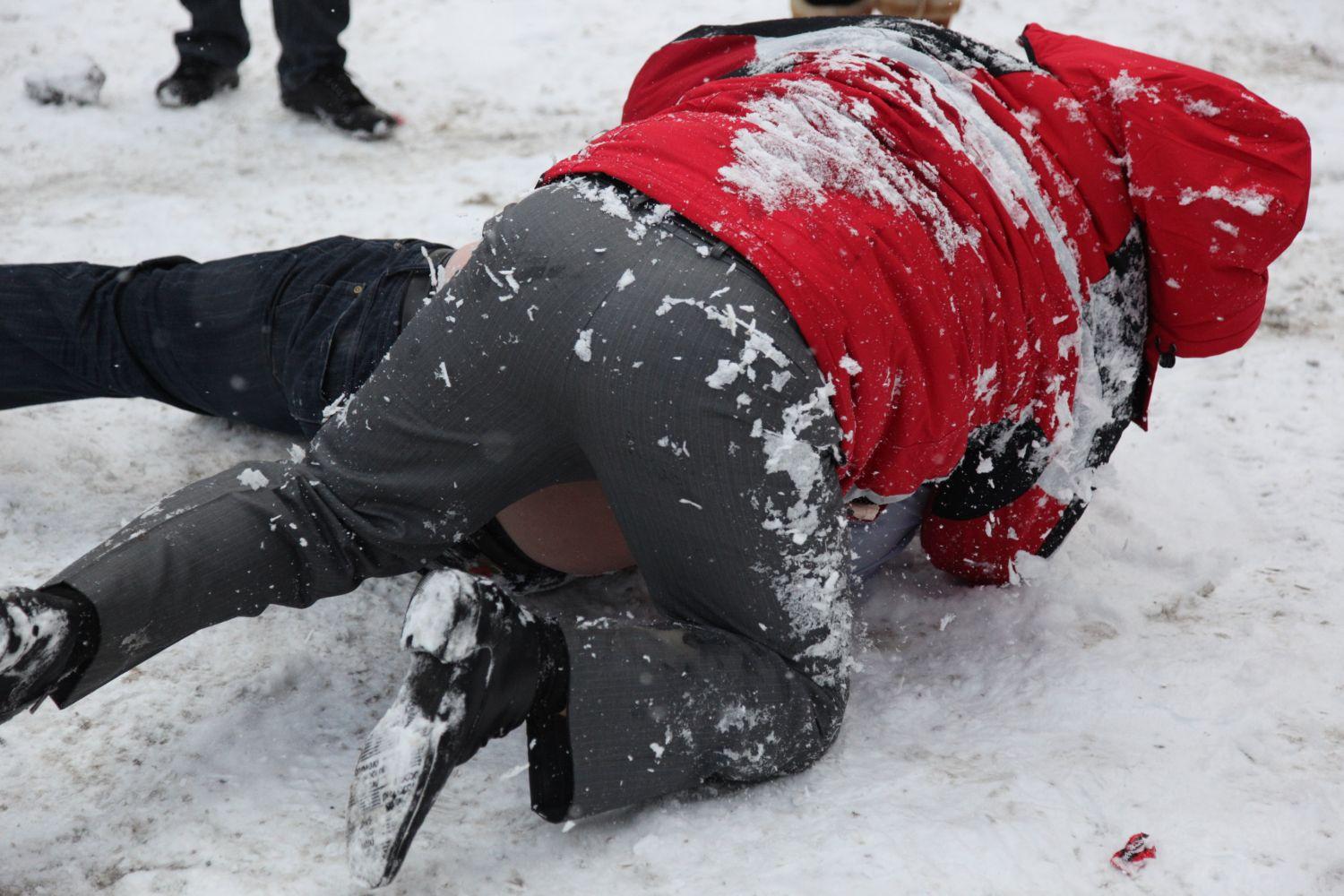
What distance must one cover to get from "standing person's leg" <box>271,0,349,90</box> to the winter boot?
189 cm

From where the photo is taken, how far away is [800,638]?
141cm

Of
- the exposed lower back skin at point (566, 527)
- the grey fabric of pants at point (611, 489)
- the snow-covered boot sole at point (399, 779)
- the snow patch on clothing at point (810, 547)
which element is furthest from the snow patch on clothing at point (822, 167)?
the snow-covered boot sole at point (399, 779)

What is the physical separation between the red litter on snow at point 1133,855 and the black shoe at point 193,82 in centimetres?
340

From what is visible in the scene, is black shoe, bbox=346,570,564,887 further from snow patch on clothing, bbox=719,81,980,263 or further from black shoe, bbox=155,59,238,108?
black shoe, bbox=155,59,238,108

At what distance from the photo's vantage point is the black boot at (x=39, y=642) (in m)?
1.20

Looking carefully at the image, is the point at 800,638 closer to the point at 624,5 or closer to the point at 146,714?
the point at 146,714

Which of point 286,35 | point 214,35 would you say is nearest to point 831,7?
point 286,35

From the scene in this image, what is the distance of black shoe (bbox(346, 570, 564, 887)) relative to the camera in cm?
119

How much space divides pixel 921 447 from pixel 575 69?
290cm

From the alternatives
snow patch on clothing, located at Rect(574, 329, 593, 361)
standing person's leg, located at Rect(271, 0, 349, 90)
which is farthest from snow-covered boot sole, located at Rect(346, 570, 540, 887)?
standing person's leg, located at Rect(271, 0, 349, 90)

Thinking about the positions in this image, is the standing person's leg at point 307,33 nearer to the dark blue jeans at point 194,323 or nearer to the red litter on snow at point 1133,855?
the dark blue jeans at point 194,323

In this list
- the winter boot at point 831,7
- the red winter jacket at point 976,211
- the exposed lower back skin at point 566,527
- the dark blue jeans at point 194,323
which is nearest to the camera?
the red winter jacket at point 976,211

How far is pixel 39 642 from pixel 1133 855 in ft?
4.17

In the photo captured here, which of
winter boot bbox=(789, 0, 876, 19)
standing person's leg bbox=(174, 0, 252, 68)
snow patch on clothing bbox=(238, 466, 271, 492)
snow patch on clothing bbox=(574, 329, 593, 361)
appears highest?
winter boot bbox=(789, 0, 876, 19)
